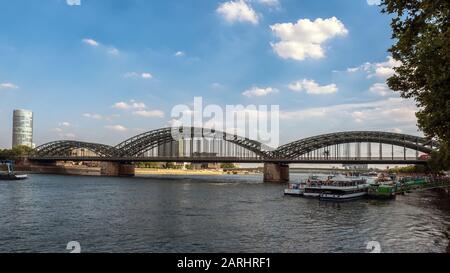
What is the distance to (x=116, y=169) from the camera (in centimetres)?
17988

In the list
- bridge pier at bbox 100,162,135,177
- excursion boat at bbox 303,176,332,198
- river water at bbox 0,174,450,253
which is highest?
bridge pier at bbox 100,162,135,177

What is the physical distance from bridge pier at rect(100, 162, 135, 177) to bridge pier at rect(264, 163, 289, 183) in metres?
66.3

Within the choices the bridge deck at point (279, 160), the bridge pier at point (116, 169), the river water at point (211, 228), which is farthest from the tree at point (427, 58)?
the bridge pier at point (116, 169)

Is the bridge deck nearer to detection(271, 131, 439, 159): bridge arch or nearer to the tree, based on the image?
detection(271, 131, 439, 159): bridge arch

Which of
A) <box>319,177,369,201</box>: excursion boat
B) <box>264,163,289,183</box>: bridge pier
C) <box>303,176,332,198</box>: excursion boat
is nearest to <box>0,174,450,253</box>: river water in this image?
<box>319,177,369,201</box>: excursion boat

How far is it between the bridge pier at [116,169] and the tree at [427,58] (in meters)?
163

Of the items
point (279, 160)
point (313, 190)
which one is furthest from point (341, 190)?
point (279, 160)

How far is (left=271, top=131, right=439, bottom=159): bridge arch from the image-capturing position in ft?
485

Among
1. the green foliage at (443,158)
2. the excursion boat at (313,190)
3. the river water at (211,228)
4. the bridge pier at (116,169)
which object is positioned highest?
the green foliage at (443,158)

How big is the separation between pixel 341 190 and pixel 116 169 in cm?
12739

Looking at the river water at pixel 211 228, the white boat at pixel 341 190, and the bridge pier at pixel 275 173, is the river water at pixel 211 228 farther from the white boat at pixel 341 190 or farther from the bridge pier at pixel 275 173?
the bridge pier at pixel 275 173

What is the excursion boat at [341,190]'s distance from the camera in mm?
70688

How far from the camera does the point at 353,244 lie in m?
30.6
